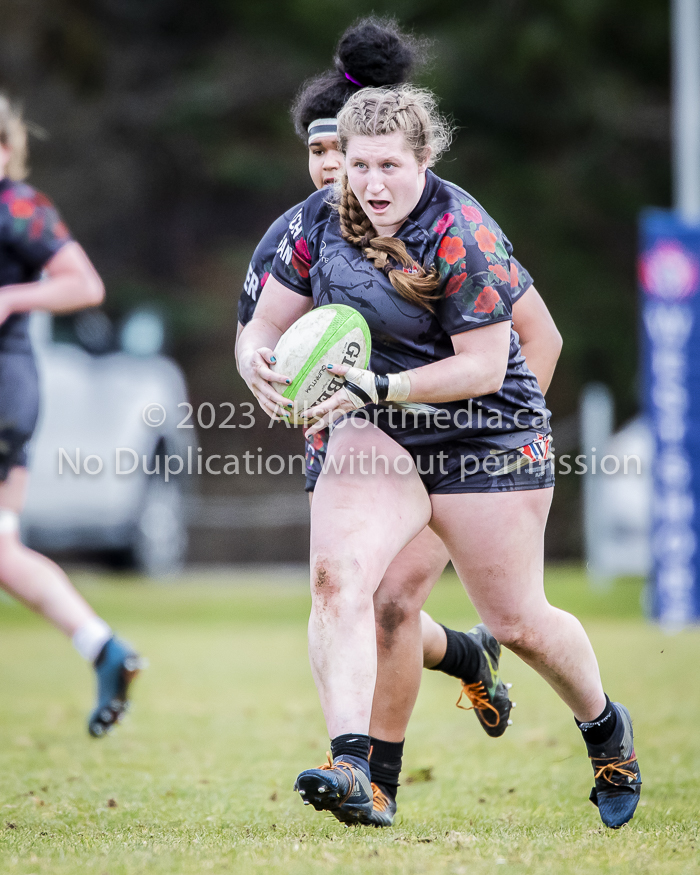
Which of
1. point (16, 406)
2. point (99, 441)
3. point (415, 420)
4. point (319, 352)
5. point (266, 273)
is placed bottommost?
point (415, 420)

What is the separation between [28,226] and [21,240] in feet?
0.21

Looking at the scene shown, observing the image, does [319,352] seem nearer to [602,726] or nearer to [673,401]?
[602,726]

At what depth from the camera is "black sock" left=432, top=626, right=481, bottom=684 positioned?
158 inches

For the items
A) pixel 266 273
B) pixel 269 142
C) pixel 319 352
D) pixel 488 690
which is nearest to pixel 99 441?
pixel 269 142

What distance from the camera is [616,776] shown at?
3.58 meters

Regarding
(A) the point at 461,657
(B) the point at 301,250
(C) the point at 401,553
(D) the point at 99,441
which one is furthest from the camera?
(D) the point at 99,441

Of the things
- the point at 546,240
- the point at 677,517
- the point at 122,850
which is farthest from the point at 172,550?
the point at 122,850

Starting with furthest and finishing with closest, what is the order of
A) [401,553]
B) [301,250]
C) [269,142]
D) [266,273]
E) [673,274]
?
[269,142] < [673,274] < [266,273] < [401,553] < [301,250]

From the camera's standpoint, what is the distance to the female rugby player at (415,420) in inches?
127

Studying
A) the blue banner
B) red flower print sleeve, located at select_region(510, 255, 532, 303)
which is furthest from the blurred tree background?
red flower print sleeve, located at select_region(510, 255, 532, 303)

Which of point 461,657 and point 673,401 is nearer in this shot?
point 461,657

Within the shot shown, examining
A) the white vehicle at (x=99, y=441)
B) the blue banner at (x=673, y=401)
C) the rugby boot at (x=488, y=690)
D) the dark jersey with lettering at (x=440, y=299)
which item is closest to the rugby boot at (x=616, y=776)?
the rugby boot at (x=488, y=690)

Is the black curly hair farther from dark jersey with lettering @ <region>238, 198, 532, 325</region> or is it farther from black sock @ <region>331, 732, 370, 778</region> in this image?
black sock @ <region>331, 732, 370, 778</region>

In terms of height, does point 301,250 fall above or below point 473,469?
above
